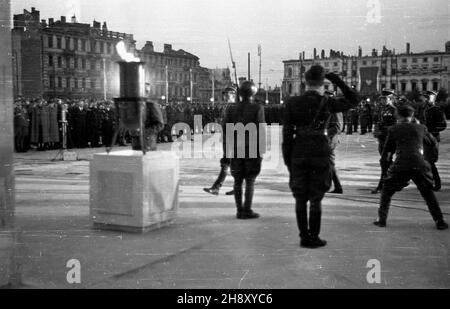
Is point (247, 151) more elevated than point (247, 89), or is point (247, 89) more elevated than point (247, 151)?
point (247, 89)

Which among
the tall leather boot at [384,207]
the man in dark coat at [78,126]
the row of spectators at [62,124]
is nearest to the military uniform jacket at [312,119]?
the tall leather boot at [384,207]

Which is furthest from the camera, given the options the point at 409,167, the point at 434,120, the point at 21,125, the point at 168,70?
the point at 21,125

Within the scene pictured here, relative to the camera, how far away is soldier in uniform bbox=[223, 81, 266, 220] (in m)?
6.52

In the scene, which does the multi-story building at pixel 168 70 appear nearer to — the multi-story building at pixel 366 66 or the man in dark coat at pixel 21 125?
the multi-story building at pixel 366 66

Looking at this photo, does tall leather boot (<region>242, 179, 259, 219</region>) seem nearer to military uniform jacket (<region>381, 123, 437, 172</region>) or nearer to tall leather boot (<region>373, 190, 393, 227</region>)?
tall leather boot (<region>373, 190, 393, 227</region>)

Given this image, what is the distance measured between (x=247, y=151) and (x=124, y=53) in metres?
1.97

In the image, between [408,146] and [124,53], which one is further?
[408,146]

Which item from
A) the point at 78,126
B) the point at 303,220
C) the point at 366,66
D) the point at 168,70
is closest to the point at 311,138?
the point at 303,220

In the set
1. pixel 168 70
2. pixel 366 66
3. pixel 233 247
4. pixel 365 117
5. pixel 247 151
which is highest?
pixel 366 66

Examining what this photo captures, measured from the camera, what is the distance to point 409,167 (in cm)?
579

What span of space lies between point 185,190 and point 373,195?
9.75 feet

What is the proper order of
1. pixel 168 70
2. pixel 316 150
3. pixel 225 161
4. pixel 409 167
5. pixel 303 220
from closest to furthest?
pixel 316 150 → pixel 303 220 → pixel 409 167 → pixel 225 161 → pixel 168 70

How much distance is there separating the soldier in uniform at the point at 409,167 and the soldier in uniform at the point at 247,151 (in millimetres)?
1514

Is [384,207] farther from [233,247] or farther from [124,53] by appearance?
[124,53]
